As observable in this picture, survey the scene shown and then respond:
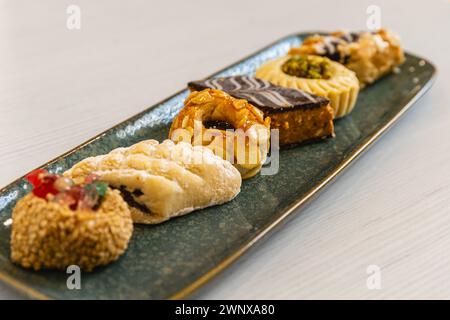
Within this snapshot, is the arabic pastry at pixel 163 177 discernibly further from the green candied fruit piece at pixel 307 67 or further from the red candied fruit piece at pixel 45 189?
the green candied fruit piece at pixel 307 67

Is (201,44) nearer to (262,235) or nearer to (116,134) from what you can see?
(116,134)

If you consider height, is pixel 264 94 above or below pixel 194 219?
above

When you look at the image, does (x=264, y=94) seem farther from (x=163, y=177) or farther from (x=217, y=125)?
(x=163, y=177)

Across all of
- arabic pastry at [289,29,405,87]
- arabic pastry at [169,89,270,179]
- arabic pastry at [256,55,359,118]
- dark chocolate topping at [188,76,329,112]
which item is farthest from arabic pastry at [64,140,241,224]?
arabic pastry at [289,29,405,87]

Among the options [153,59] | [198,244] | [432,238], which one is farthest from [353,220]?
[153,59]

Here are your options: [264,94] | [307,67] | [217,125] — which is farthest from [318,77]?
[217,125]

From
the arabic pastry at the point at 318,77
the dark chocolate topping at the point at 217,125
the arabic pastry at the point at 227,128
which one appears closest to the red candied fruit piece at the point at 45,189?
the arabic pastry at the point at 227,128
